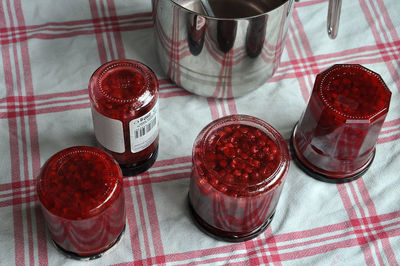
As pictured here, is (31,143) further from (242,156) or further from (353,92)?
(353,92)

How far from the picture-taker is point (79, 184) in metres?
0.55

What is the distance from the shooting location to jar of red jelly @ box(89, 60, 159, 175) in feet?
1.94

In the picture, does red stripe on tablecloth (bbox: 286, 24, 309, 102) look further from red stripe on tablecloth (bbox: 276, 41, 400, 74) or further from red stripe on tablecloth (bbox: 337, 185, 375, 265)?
red stripe on tablecloth (bbox: 337, 185, 375, 265)

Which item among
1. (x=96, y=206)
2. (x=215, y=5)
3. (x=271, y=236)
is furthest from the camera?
(x=215, y=5)

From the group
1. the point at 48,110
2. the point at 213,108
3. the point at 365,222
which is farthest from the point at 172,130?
the point at 365,222

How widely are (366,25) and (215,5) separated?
0.79 feet

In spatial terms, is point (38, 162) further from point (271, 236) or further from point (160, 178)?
point (271, 236)

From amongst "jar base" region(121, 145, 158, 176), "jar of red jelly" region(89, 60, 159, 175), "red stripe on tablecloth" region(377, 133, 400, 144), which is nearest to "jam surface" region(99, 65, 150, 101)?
"jar of red jelly" region(89, 60, 159, 175)

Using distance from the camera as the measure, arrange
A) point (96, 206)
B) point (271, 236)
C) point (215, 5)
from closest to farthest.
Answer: point (96, 206)
point (271, 236)
point (215, 5)

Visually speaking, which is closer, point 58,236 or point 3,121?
point 58,236

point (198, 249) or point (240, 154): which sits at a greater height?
point (240, 154)

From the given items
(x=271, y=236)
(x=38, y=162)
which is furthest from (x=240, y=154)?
(x=38, y=162)

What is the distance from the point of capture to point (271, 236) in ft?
2.14

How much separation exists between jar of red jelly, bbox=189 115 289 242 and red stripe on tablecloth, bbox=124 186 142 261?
3.0 inches
